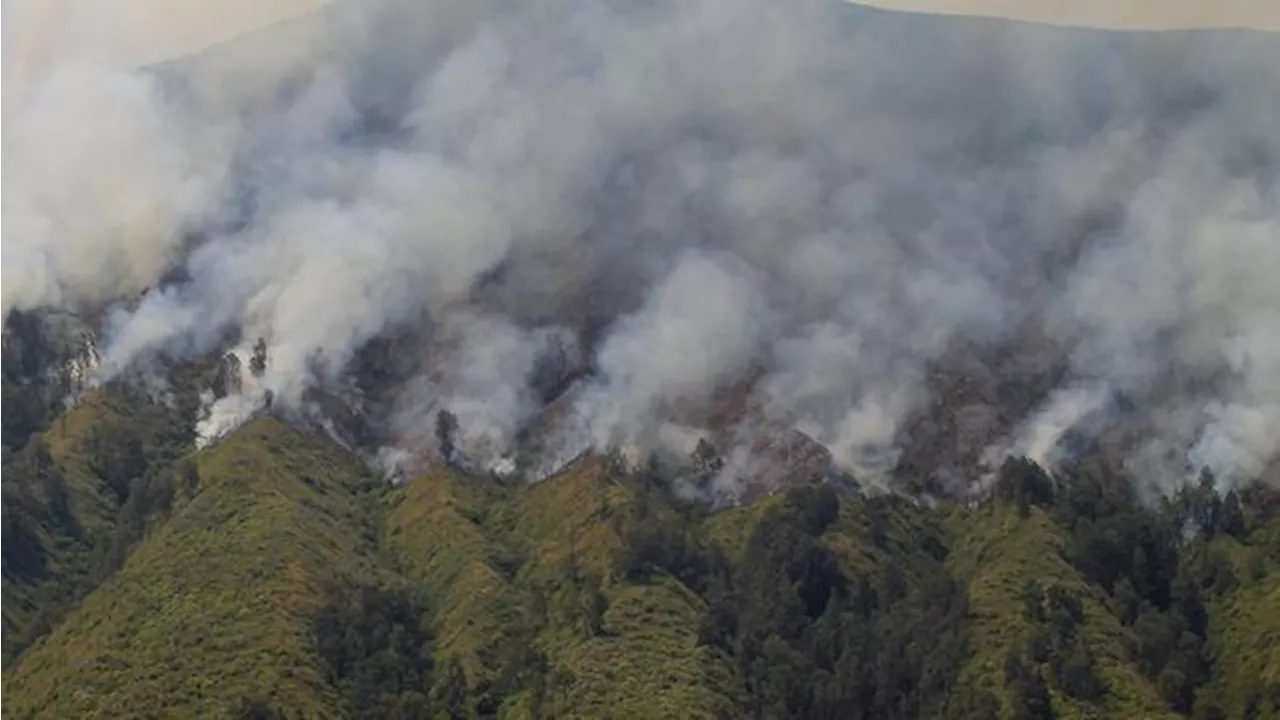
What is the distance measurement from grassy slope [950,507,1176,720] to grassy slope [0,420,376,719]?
4443cm

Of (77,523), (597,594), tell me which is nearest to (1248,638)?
(597,594)

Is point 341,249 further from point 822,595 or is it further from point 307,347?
point 822,595

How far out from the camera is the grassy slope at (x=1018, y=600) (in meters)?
124

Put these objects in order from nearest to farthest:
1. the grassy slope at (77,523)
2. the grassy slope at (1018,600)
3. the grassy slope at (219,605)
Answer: the grassy slope at (219,605), the grassy slope at (1018,600), the grassy slope at (77,523)

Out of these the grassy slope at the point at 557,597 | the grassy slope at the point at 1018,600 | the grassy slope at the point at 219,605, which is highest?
the grassy slope at the point at 219,605

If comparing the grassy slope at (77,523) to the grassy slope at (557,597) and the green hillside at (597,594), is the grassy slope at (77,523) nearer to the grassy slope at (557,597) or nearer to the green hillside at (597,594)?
the green hillside at (597,594)

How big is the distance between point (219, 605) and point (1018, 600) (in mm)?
55518

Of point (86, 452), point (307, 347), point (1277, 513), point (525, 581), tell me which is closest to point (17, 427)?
point (86, 452)

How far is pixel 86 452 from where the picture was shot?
16250 cm

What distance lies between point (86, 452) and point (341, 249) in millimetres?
34563

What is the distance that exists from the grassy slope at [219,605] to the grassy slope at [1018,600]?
44432 mm

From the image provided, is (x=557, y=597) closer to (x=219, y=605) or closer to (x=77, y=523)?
(x=219, y=605)

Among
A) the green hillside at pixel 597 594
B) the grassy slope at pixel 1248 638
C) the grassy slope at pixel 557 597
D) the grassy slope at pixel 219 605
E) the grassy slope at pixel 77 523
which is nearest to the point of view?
the grassy slope at pixel 219 605

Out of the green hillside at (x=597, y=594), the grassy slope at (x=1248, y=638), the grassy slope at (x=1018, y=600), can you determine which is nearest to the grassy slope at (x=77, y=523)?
the green hillside at (x=597, y=594)
